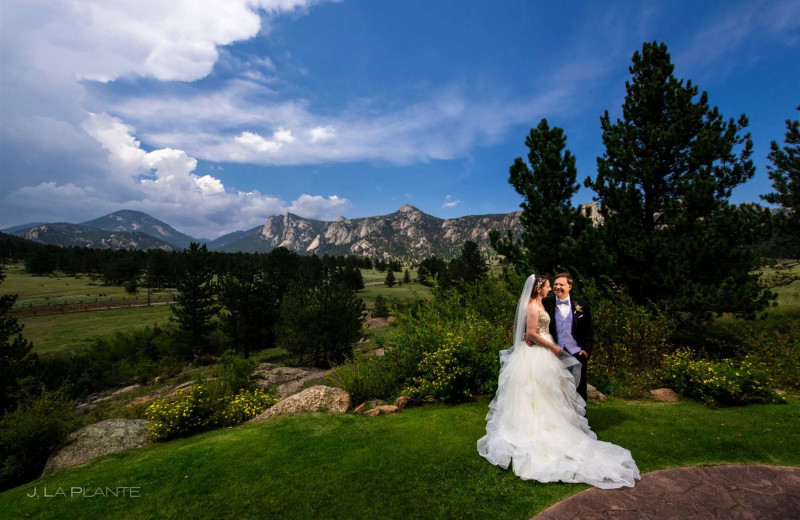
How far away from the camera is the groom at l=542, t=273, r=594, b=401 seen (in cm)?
582

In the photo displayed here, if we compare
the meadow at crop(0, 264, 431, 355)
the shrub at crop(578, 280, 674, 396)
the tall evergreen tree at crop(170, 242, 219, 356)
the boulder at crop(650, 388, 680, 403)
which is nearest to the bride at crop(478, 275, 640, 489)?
the boulder at crop(650, 388, 680, 403)

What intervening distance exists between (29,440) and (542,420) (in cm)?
1095

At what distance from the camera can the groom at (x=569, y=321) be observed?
5.82 meters

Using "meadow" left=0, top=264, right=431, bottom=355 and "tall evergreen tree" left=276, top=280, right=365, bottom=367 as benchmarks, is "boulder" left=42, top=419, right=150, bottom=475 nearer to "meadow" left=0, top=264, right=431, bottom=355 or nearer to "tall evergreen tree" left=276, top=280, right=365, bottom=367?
"meadow" left=0, top=264, right=431, bottom=355

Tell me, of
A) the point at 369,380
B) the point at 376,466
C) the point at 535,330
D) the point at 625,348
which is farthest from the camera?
the point at 369,380

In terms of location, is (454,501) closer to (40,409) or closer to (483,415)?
(483,415)

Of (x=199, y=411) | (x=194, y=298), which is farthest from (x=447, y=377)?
(x=194, y=298)

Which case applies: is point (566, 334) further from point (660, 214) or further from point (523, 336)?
point (660, 214)

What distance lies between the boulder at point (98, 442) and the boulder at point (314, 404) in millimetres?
2660

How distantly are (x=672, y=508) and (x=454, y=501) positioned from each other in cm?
252

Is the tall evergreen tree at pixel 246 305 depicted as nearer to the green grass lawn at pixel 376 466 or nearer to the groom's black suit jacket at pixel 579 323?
the green grass lawn at pixel 376 466

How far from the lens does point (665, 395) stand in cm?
758

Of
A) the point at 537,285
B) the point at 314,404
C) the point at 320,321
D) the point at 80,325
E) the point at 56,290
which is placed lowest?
the point at 80,325

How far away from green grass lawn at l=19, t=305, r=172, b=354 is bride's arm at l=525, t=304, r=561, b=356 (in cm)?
4466
